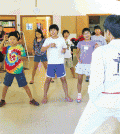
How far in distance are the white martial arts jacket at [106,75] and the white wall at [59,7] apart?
8256 mm

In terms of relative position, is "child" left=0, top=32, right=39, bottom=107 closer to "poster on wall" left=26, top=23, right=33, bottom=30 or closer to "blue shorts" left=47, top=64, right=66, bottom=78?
"blue shorts" left=47, top=64, right=66, bottom=78

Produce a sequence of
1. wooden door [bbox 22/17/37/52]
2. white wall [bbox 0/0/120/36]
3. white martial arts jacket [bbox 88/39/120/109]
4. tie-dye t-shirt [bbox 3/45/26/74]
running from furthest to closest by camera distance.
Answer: wooden door [bbox 22/17/37/52] < white wall [bbox 0/0/120/36] < tie-dye t-shirt [bbox 3/45/26/74] < white martial arts jacket [bbox 88/39/120/109]

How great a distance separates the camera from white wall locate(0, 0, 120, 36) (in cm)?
878

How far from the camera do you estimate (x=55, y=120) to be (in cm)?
229

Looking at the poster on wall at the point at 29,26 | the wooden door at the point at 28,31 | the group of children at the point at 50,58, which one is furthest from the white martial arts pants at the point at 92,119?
the poster on wall at the point at 29,26

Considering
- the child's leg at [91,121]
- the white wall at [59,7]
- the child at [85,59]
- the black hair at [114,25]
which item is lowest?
the child's leg at [91,121]

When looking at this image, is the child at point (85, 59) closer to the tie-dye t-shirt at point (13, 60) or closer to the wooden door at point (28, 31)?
the tie-dye t-shirt at point (13, 60)

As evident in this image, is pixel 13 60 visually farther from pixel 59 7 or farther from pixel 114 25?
pixel 59 7

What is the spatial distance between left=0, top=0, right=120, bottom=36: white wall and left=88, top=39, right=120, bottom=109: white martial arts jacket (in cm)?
826

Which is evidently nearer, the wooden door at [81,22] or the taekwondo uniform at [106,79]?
the taekwondo uniform at [106,79]

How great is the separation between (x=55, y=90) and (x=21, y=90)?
66 centimetres

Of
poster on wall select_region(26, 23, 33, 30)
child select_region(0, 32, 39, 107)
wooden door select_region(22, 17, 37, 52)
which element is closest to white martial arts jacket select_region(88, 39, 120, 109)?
child select_region(0, 32, 39, 107)

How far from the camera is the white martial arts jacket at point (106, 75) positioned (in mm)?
1149

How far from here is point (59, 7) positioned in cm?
899
